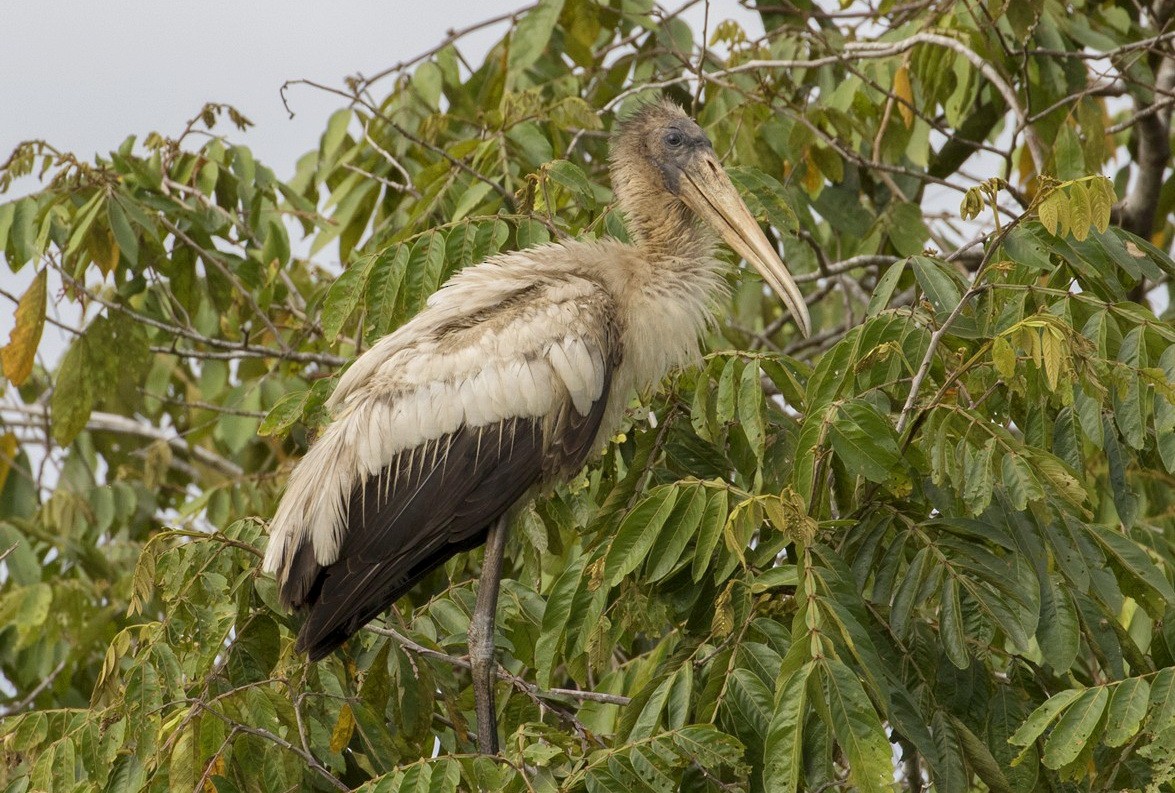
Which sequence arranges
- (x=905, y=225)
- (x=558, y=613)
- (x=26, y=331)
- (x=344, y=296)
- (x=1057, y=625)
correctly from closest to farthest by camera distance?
1. (x=1057, y=625)
2. (x=558, y=613)
3. (x=344, y=296)
4. (x=26, y=331)
5. (x=905, y=225)

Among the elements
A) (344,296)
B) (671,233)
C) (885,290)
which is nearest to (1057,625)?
(885,290)

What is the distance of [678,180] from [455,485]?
1436 millimetres

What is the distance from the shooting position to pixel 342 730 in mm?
4184

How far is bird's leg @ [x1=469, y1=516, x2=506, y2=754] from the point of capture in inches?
181

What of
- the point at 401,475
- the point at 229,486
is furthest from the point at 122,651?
the point at 229,486

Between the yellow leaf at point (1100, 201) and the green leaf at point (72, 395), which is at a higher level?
the green leaf at point (72, 395)

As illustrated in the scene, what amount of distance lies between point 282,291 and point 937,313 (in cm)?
455

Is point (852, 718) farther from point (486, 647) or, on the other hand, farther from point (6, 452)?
point (6, 452)

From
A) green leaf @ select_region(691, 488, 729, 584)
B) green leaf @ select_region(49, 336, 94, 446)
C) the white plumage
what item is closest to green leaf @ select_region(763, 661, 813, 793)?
green leaf @ select_region(691, 488, 729, 584)

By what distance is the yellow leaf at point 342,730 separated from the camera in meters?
4.18

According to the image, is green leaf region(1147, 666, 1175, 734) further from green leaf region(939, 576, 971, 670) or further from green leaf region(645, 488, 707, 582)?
green leaf region(645, 488, 707, 582)

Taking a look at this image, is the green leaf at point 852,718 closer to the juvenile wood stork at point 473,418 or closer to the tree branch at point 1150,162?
the juvenile wood stork at point 473,418

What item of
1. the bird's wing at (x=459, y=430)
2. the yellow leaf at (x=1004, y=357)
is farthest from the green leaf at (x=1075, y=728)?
the bird's wing at (x=459, y=430)

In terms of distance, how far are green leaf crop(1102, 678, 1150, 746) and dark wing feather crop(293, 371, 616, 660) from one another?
6.44 feet
